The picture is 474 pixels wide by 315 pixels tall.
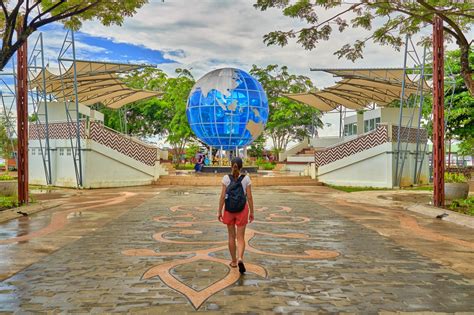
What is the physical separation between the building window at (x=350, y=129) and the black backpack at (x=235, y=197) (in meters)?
34.1

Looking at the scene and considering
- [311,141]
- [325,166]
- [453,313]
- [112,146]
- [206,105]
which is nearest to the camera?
[453,313]

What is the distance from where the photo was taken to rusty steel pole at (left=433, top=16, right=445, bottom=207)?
13.0m

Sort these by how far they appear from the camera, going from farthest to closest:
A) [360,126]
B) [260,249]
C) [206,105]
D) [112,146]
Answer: [360,126], [206,105], [112,146], [260,249]

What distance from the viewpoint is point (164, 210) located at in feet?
42.5

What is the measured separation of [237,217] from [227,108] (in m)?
24.5

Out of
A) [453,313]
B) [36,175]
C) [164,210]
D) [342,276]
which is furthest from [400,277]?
[36,175]

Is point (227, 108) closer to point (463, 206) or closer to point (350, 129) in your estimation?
point (350, 129)

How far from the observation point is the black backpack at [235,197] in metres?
5.86

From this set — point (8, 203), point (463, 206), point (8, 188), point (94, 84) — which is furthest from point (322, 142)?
point (8, 203)

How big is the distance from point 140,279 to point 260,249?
8.16 feet

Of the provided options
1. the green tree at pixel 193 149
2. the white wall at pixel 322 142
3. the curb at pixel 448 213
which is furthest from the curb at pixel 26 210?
the green tree at pixel 193 149

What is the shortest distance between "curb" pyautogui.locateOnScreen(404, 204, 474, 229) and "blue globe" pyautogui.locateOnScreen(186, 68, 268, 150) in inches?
707

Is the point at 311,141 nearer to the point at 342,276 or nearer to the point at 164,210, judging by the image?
the point at 164,210

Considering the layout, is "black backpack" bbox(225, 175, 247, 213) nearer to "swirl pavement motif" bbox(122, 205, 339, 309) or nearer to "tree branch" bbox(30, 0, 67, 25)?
"swirl pavement motif" bbox(122, 205, 339, 309)
